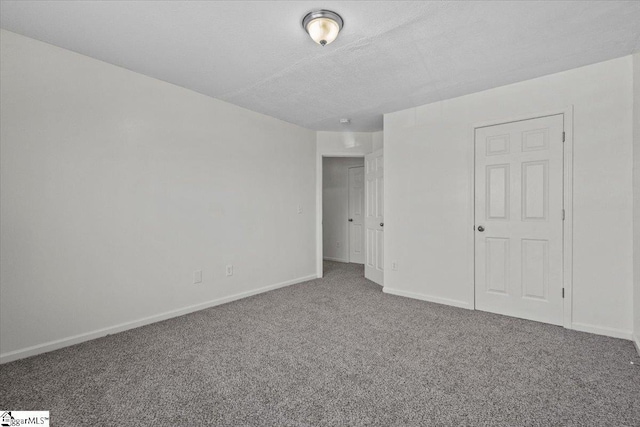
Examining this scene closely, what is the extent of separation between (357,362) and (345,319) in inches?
35.0

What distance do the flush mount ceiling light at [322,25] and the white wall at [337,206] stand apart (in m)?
4.47

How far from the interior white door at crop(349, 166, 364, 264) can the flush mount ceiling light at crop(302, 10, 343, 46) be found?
4430 mm

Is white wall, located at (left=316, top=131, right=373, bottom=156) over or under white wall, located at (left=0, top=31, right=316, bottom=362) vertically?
over

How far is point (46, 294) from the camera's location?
7.98 ft

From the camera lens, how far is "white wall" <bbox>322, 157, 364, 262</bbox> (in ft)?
22.0

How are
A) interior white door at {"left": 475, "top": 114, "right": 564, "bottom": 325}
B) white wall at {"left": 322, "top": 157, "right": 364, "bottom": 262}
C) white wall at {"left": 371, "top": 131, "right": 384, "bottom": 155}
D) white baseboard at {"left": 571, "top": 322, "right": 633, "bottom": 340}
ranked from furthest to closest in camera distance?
white wall at {"left": 322, "top": 157, "right": 364, "bottom": 262}, white wall at {"left": 371, "top": 131, "right": 384, "bottom": 155}, interior white door at {"left": 475, "top": 114, "right": 564, "bottom": 325}, white baseboard at {"left": 571, "top": 322, "right": 633, "bottom": 340}

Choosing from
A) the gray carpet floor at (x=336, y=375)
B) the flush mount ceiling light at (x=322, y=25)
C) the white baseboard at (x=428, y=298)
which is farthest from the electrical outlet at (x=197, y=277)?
the flush mount ceiling light at (x=322, y=25)

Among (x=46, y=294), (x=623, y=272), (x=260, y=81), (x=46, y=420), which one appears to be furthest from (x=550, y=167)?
(x=46, y=294)

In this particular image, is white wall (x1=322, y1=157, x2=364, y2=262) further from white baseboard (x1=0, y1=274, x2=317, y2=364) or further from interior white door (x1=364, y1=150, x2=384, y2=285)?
white baseboard (x1=0, y1=274, x2=317, y2=364)

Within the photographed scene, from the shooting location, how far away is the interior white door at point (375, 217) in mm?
4590

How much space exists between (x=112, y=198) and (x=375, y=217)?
3413 mm

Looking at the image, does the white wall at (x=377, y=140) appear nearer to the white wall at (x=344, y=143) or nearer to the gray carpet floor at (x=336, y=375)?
the white wall at (x=344, y=143)

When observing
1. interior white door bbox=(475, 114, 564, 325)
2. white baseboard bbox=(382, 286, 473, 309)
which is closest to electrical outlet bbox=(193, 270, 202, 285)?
white baseboard bbox=(382, 286, 473, 309)

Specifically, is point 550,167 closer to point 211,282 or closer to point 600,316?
point 600,316
